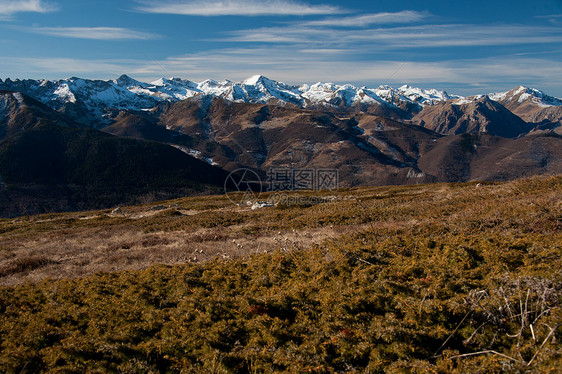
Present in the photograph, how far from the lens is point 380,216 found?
28141 millimetres

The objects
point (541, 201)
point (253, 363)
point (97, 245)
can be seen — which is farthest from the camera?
point (97, 245)

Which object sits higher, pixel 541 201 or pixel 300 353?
pixel 541 201

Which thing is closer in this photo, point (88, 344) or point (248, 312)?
point (88, 344)

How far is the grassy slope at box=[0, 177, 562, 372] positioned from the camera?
7414 millimetres

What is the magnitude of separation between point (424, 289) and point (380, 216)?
18.6 meters

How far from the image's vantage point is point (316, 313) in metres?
9.45

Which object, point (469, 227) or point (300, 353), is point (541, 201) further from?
point (300, 353)

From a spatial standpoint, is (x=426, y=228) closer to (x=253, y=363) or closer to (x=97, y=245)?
(x=253, y=363)

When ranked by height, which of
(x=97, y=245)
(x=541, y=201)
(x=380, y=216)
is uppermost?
(x=541, y=201)

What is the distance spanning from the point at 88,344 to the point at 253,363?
453cm

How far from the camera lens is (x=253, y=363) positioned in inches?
293

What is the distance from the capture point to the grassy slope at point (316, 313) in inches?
292

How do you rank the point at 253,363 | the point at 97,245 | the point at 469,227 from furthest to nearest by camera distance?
the point at 97,245
the point at 469,227
the point at 253,363

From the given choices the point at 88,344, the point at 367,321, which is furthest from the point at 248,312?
the point at 88,344
